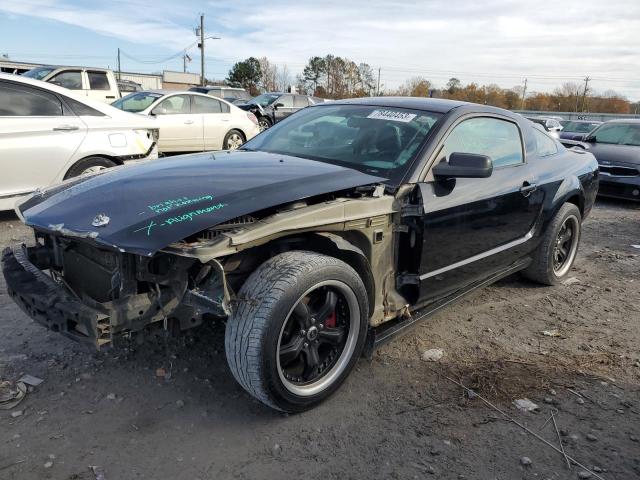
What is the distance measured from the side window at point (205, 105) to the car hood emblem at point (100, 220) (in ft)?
29.8

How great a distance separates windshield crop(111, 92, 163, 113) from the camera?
10.8 m

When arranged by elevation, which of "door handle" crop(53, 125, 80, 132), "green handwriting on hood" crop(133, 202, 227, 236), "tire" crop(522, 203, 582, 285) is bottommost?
"tire" crop(522, 203, 582, 285)

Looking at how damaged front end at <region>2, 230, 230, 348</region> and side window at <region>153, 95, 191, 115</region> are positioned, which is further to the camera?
side window at <region>153, 95, 191, 115</region>

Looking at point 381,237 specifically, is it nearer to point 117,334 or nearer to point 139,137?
point 117,334

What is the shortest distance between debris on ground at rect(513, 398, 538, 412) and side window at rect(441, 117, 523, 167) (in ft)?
4.90

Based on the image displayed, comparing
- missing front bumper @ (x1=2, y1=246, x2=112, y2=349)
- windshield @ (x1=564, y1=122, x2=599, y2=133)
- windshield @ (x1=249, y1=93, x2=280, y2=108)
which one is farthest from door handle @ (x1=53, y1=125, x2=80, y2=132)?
windshield @ (x1=564, y1=122, x2=599, y2=133)

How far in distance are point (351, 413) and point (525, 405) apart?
0.97m

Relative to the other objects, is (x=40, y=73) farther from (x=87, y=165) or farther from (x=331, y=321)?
(x=331, y=321)

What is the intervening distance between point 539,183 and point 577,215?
1037 mm

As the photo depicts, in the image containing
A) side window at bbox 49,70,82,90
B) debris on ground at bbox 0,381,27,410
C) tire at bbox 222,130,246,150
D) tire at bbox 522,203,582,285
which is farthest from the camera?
side window at bbox 49,70,82,90

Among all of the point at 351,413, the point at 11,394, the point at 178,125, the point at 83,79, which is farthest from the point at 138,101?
the point at 351,413

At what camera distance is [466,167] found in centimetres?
306

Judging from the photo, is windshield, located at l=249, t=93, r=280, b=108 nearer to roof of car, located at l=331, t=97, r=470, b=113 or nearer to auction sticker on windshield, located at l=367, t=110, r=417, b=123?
roof of car, located at l=331, t=97, r=470, b=113

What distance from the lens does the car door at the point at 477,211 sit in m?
3.16
